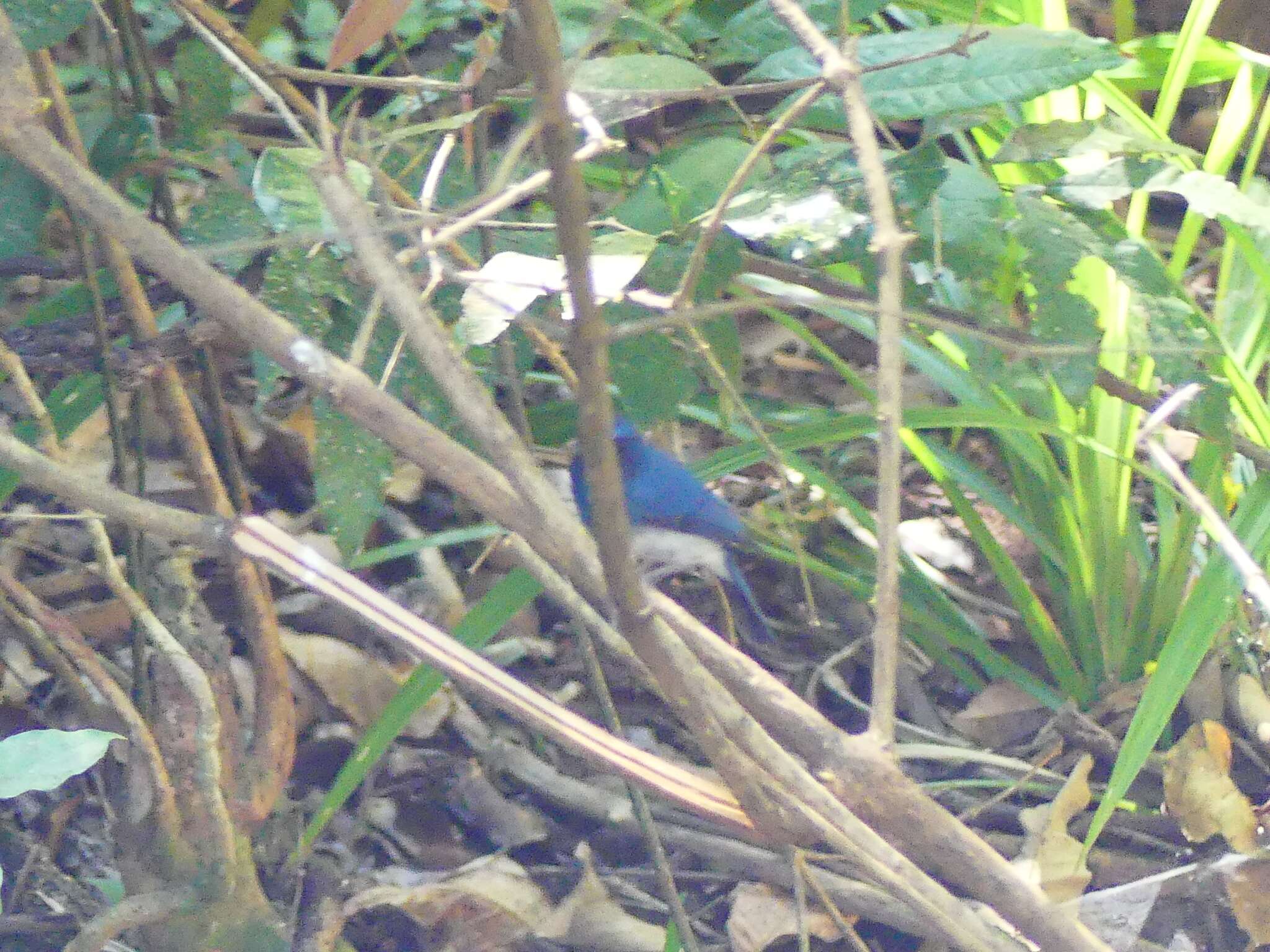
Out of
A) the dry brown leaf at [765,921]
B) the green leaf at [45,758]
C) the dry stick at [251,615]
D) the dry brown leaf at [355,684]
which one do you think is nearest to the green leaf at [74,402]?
the dry stick at [251,615]

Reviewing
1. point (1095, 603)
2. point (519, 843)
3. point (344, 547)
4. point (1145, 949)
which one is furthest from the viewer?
point (1095, 603)

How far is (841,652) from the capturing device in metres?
1.94

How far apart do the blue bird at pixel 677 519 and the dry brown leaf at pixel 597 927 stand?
0.59 meters

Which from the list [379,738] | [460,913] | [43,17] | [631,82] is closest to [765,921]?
[460,913]

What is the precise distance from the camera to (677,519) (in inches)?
78.5

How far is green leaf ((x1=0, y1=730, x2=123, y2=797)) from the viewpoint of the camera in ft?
2.65

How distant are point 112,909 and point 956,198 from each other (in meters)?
1.14

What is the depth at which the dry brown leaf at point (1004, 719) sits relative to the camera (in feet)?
6.07

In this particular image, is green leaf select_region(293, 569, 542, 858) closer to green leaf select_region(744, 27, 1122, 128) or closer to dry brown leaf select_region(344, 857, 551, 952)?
dry brown leaf select_region(344, 857, 551, 952)

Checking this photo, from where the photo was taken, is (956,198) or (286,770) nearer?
(956,198)

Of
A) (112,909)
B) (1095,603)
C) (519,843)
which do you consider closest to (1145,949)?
(1095,603)

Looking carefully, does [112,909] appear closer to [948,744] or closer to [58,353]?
[58,353]

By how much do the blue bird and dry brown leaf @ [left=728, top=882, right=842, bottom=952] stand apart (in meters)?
0.55

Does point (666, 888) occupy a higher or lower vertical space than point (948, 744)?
higher
